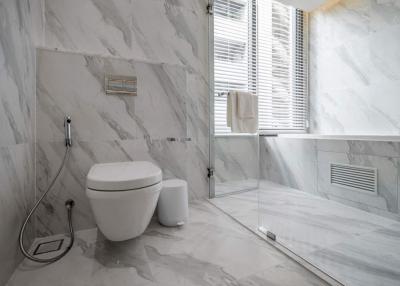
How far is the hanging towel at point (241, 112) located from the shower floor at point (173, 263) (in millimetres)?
932

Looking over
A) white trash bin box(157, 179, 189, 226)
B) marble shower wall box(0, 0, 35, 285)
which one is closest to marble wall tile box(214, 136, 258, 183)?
white trash bin box(157, 179, 189, 226)

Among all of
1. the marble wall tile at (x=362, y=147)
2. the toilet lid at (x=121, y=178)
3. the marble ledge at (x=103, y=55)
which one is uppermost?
the marble ledge at (x=103, y=55)

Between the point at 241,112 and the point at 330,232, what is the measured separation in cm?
111

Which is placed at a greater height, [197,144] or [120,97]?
[120,97]

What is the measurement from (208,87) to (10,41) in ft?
4.47

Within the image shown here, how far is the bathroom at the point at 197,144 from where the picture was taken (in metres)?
1.01

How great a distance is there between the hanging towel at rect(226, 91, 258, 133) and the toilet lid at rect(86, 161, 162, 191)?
0.99m

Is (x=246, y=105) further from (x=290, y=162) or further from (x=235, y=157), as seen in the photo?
(x=290, y=162)

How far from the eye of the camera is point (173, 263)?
1055 mm

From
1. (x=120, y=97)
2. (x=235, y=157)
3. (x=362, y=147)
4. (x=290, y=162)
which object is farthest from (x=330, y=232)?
(x=120, y=97)

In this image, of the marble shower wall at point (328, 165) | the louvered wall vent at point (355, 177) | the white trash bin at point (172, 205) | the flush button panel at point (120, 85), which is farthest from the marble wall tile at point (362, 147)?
the flush button panel at point (120, 85)

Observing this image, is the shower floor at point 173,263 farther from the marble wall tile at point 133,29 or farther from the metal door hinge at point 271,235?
the marble wall tile at point 133,29

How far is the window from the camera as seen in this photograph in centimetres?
201

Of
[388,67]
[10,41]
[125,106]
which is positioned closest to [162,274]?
[125,106]
